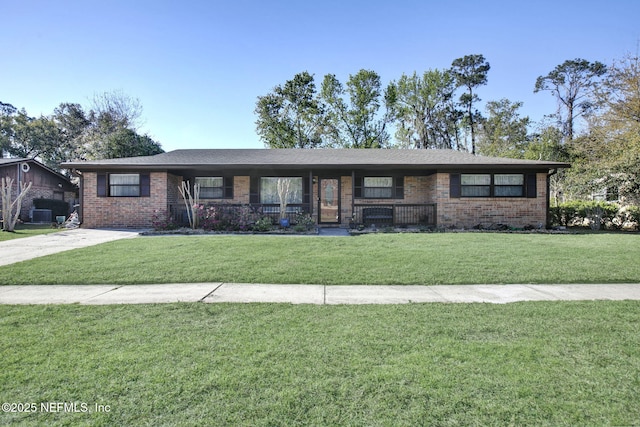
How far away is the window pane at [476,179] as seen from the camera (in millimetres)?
13570

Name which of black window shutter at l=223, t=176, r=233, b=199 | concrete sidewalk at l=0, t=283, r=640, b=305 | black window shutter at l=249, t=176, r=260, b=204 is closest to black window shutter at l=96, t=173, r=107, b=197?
black window shutter at l=223, t=176, r=233, b=199

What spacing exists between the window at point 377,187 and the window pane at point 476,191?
3053 millimetres

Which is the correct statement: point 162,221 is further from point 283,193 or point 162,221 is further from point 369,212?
point 369,212

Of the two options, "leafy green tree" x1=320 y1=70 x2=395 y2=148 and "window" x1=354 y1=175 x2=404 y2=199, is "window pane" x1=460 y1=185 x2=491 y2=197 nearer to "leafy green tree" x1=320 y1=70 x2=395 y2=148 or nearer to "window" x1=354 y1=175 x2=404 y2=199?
"window" x1=354 y1=175 x2=404 y2=199

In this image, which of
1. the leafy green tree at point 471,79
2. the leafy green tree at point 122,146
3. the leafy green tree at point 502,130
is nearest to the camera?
the leafy green tree at point 122,146

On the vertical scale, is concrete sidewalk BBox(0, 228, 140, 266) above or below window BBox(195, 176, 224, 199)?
below

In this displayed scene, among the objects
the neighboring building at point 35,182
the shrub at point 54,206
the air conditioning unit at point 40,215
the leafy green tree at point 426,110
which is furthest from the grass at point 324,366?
the leafy green tree at point 426,110

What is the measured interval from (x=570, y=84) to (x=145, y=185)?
3708 cm

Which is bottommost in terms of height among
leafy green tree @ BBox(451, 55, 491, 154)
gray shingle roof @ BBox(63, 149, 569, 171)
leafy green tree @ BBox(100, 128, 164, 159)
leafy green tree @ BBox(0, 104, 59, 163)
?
gray shingle roof @ BBox(63, 149, 569, 171)

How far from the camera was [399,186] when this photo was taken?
567 inches

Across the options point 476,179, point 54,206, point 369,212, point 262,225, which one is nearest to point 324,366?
point 262,225

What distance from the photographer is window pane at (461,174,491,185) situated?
1357cm

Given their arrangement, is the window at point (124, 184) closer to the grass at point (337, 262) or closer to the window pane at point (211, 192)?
the window pane at point (211, 192)

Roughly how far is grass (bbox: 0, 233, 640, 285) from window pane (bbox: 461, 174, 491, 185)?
15.8 feet
